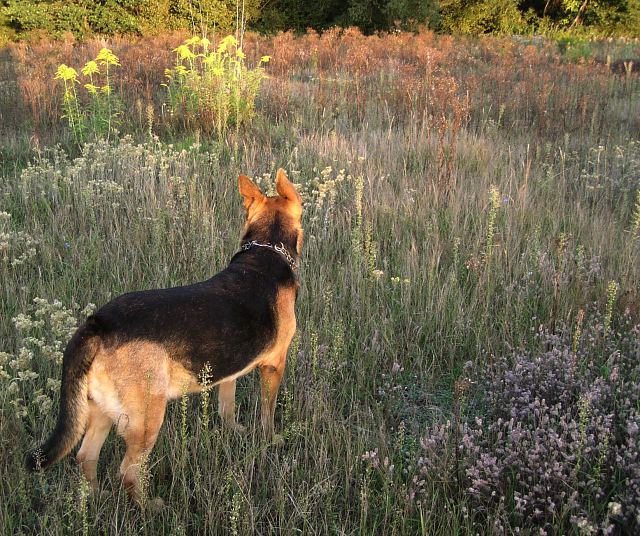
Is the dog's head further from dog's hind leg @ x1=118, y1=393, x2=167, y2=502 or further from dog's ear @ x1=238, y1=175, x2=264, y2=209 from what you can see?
dog's hind leg @ x1=118, y1=393, x2=167, y2=502

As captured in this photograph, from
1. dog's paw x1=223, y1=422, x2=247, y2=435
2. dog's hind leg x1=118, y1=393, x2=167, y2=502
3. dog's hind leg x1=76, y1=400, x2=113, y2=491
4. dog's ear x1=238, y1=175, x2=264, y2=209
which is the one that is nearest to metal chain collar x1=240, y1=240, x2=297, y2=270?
dog's ear x1=238, y1=175, x2=264, y2=209

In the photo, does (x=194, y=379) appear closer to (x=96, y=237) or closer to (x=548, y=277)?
(x=96, y=237)

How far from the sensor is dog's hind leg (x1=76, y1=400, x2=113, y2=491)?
2.57 meters

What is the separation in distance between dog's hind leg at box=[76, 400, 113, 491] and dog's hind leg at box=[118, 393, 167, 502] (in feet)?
0.66

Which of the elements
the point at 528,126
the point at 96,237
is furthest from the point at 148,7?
the point at 96,237

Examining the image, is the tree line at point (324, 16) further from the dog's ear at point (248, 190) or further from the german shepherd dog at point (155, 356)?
the german shepherd dog at point (155, 356)

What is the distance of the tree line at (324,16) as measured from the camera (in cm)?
2222

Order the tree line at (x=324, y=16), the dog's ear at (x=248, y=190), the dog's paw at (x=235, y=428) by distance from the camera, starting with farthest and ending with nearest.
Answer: the tree line at (x=324, y=16) < the dog's ear at (x=248, y=190) < the dog's paw at (x=235, y=428)

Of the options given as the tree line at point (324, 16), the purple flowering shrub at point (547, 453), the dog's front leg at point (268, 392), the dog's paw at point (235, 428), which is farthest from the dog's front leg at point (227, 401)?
the tree line at point (324, 16)

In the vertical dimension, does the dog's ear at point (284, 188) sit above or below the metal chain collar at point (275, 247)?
above

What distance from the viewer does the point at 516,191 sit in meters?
5.62

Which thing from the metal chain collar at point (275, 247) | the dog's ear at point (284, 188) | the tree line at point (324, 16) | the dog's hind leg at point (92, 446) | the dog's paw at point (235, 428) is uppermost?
the tree line at point (324, 16)

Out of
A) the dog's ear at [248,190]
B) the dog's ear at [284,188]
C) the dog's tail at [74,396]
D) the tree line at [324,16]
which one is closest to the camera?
the dog's tail at [74,396]

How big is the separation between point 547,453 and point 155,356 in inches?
72.7
